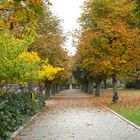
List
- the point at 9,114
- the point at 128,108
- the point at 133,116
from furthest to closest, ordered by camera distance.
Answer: the point at 128,108
the point at 133,116
the point at 9,114

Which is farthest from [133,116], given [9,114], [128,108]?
[9,114]

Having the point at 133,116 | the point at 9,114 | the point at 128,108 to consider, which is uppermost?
the point at 128,108

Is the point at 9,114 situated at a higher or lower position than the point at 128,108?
lower

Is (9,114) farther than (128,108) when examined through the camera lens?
No

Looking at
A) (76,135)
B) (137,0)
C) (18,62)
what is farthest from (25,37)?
(137,0)

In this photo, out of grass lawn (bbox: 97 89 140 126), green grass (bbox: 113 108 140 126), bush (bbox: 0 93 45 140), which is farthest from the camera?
grass lawn (bbox: 97 89 140 126)

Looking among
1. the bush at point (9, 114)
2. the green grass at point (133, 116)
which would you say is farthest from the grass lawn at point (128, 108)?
the bush at point (9, 114)

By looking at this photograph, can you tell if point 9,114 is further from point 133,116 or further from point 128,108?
point 128,108

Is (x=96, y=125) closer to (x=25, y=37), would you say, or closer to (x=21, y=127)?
(x=21, y=127)

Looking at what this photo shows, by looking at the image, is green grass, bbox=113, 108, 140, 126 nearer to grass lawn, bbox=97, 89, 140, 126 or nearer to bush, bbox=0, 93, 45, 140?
grass lawn, bbox=97, 89, 140, 126

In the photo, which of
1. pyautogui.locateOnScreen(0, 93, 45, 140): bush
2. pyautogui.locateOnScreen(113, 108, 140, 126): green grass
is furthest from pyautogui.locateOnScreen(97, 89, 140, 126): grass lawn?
pyautogui.locateOnScreen(0, 93, 45, 140): bush

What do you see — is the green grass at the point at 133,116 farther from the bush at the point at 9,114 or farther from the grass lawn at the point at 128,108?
the bush at the point at 9,114

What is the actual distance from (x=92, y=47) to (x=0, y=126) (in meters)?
25.6

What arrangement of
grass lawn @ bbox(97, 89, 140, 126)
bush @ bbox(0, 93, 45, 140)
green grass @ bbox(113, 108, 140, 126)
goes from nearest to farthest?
1. bush @ bbox(0, 93, 45, 140)
2. green grass @ bbox(113, 108, 140, 126)
3. grass lawn @ bbox(97, 89, 140, 126)
